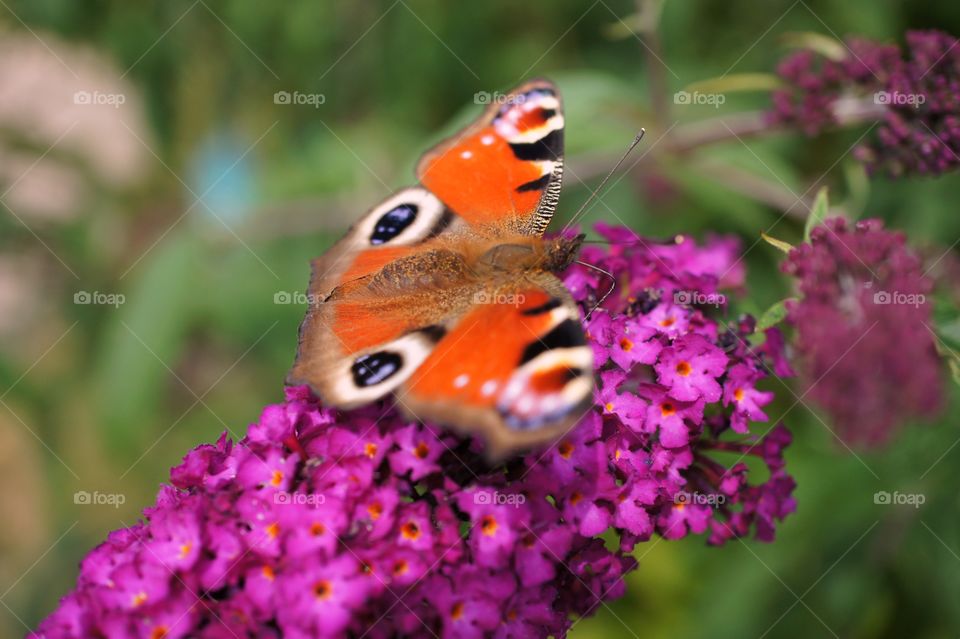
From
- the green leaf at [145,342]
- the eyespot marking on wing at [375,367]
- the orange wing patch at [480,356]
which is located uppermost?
the orange wing patch at [480,356]

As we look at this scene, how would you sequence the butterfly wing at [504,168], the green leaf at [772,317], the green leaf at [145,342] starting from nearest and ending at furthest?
the green leaf at [772,317]
the butterfly wing at [504,168]
the green leaf at [145,342]

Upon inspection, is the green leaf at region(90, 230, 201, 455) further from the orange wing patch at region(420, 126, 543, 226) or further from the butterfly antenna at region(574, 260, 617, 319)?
the butterfly antenna at region(574, 260, 617, 319)

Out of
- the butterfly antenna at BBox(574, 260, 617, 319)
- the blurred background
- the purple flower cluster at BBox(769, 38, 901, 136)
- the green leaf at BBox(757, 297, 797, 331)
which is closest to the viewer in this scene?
the green leaf at BBox(757, 297, 797, 331)

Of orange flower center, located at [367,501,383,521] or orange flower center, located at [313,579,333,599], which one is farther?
orange flower center, located at [367,501,383,521]

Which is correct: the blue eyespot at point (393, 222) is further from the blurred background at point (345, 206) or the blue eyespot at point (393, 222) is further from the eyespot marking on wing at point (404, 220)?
the blurred background at point (345, 206)

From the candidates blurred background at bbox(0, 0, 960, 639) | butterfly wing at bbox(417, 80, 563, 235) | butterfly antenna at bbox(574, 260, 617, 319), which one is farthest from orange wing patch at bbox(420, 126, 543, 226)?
blurred background at bbox(0, 0, 960, 639)

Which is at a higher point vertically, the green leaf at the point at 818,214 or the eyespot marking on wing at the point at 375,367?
the green leaf at the point at 818,214

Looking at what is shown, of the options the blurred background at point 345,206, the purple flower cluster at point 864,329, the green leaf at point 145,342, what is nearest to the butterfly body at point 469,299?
the purple flower cluster at point 864,329

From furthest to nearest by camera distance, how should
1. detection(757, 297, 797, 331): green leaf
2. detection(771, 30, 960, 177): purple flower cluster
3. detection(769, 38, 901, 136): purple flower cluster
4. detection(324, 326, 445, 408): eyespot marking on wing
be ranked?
detection(769, 38, 901, 136): purple flower cluster
detection(771, 30, 960, 177): purple flower cluster
detection(757, 297, 797, 331): green leaf
detection(324, 326, 445, 408): eyespot marking on wing

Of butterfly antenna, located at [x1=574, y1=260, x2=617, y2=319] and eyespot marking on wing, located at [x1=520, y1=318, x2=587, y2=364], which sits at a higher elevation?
eyespot marking on wing, located at [x1=520, y1=318, x2=587, y2=364]
